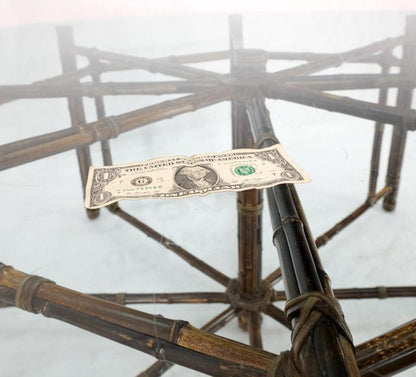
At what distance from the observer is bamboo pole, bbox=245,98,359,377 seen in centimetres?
56

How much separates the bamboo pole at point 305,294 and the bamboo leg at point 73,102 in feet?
5.96

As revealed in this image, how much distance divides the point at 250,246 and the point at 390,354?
1.05 meters

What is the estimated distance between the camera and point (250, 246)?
5.68 ft

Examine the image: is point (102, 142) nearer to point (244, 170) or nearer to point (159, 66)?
point (159, 66)

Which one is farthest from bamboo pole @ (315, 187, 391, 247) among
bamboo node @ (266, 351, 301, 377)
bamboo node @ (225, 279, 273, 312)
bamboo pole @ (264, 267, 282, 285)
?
bamboo node @ (266, 351, 301, 377)

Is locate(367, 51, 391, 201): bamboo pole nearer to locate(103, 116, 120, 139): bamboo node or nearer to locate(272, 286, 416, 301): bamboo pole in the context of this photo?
locate(272, 286, 416, 301): bamboo pole

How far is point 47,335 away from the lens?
1.68 m

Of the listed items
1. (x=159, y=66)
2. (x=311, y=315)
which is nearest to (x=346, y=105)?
(x=311, y=315)

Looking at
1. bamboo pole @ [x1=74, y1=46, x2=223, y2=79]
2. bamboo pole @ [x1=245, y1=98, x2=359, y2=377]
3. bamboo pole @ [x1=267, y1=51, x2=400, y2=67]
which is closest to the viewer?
bamboo pole @ [x1=245, y1=98, x2=359, y2=377]

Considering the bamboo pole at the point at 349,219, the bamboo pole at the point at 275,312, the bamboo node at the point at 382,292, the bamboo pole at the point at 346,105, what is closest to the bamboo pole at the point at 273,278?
the bamboo pole at the point at 275,312

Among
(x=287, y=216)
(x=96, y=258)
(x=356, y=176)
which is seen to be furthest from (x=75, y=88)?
(x=287, y=216)

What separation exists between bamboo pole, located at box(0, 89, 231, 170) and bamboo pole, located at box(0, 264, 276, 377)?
359mm

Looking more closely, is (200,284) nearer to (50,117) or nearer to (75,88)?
(75,88)

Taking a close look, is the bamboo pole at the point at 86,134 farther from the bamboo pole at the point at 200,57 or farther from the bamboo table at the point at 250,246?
the bamboo pole at the point at 200,57
